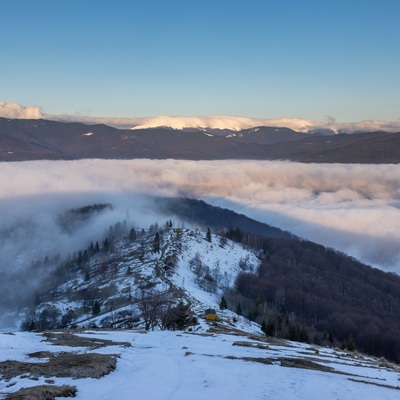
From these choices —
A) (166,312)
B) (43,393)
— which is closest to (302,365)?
(43,393)

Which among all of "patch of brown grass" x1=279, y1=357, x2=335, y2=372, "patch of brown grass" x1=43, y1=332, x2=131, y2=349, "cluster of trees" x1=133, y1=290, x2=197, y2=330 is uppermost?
"patch of brown grass" x1=279, y1=357, x2=335, y2=372

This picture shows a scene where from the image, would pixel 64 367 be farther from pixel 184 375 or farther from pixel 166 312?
pixel 166 312

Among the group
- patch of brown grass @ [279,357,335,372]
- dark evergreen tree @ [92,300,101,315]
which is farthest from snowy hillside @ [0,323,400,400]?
dark evergreen tree @ [92,300,101,315]

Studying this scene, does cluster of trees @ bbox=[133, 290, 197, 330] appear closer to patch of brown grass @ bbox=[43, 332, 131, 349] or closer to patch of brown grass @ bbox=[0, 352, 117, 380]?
patch of brown grass @ bbox=[43, 332, 131, 349]

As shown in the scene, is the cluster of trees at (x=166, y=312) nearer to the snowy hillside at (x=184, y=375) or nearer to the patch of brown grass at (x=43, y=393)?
the snowy hillside at (x=184, y=375)

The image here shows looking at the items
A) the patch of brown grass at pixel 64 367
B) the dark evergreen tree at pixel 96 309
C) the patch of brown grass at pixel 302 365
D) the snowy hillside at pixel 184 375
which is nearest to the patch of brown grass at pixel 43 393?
the snowy hillside at pixel 184 375

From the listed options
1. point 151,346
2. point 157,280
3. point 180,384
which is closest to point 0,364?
point 180,384

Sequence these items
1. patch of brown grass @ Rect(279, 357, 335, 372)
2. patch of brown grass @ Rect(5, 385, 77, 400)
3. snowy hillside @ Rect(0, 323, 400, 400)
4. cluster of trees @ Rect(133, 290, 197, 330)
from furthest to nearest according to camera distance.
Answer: cluster of trees @ Rect(133, 290, 197, 330) < patch of brown grass @ Rect(279, 357, 335, 372) < snowy hillside @ Rect(0, 323, 400, 400) < patch of brown grass @ Rect(5, 385, 77, 400)

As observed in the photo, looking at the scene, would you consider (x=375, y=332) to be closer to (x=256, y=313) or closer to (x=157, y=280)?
(x=256, y=313)
